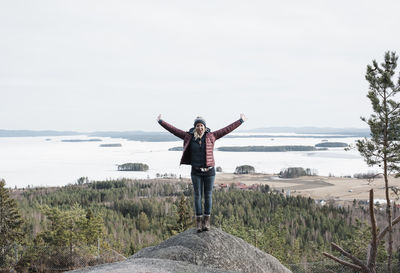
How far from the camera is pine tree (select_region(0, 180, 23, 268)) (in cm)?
3388

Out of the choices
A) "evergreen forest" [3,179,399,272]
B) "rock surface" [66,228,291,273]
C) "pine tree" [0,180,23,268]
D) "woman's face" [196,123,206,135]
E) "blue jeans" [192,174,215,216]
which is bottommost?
"evergreen forest" [3,179,399,272]

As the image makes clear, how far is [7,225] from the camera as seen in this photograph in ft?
112

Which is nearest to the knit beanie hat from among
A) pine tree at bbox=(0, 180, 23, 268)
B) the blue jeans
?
the blue jeans

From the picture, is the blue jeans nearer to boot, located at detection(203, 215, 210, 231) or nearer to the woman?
the woman

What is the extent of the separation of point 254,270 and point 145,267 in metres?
3.66

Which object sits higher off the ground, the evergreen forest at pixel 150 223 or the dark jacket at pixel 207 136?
the dark jacket at pixel 207 136

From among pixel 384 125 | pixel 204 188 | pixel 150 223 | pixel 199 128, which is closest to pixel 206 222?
pixel 204 188

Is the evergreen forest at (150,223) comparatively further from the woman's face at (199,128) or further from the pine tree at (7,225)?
the woman's face at (199,128)

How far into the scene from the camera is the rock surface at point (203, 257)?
27.2ft

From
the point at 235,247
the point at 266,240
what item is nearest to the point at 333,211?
the point at 266,240

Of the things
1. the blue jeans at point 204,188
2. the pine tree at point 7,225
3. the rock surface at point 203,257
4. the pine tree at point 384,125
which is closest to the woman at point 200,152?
the blue jeans at point 204,188

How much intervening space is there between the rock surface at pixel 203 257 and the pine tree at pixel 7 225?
2914 centimetres

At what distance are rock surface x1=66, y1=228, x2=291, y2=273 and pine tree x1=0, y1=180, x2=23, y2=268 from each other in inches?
1147

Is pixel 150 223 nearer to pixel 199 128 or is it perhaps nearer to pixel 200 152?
pixel 200 152
